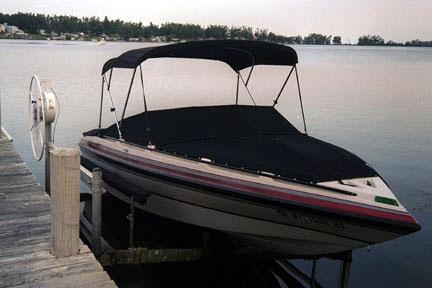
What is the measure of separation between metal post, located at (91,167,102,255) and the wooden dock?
0.56 m

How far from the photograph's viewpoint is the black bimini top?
7305 mm

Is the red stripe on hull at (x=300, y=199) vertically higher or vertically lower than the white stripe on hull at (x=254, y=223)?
higher

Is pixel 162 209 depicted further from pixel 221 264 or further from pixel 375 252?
pixel 375 252

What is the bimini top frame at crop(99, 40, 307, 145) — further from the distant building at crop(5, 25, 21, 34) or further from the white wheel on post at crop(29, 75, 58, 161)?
the distant building at crop(5, 25, 21, 34)

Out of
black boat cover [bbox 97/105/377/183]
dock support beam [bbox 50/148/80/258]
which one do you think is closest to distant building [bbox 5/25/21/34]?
black boat cover [bbox 97/105/377/183]

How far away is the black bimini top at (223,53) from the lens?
7305 mm

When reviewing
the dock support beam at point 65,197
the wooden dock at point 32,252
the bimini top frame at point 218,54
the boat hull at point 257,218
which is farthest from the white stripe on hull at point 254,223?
the dock support beam at point 65,197

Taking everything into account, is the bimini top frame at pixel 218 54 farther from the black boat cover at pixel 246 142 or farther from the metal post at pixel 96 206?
A: the metal post at pixel 96 206

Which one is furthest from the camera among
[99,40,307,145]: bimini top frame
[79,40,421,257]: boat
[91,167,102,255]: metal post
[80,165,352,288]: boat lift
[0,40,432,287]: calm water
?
[0,40,432,287]: calm water

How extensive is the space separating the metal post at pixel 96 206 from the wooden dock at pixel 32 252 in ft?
1.84

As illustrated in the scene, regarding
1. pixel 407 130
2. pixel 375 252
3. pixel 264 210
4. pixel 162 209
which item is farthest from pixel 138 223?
pixel 407 130

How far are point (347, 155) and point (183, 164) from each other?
7.45 ft

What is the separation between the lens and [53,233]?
462 centimetres

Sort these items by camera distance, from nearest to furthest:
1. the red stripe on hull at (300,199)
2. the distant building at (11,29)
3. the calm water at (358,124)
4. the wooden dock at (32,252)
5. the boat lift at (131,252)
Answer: the wooden dock at (32,252) → the red stripe on hull at (300,199) → the boat lift at (131,252) → the calm water at (358,124) → the distant building at (11,29)
